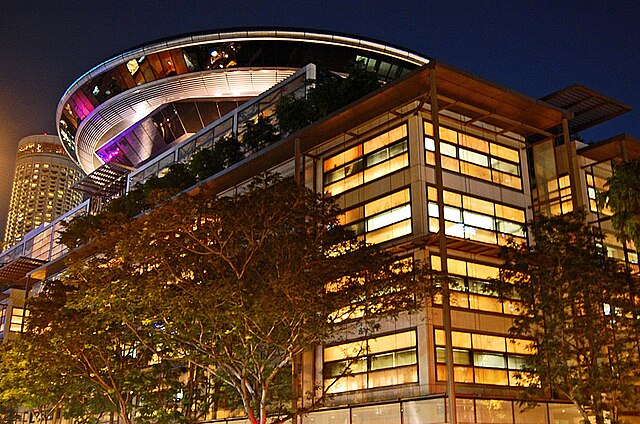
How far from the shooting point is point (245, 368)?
1021 inches

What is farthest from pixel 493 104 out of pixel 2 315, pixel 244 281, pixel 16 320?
pixel 2 315

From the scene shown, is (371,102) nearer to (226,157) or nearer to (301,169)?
(301,169)

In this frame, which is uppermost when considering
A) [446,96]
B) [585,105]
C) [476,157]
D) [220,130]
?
[220,130]

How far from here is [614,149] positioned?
38.3m

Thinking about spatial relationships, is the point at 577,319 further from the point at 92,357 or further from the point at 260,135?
the point at 260,135

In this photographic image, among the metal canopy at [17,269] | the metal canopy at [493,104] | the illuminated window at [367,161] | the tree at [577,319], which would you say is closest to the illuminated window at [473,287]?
the tree at [577,319]

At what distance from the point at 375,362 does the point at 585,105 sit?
17861 mm

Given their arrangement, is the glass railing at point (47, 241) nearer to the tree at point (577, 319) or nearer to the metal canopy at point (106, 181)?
the metal canopy at point (106, 181)

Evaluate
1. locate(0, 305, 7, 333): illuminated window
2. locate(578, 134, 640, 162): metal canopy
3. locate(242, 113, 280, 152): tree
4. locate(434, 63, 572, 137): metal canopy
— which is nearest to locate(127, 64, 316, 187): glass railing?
locate(242, 113, 280, 152): tree

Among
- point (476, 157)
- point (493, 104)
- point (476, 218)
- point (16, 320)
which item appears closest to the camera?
point (476, 218)

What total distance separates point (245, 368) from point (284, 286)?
3.21m

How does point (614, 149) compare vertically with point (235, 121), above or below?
below

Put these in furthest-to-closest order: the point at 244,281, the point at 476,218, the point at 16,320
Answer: the point at 16,320, the point at 476,218, the point at 244,281

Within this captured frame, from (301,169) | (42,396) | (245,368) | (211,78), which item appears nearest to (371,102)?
(301,169)
